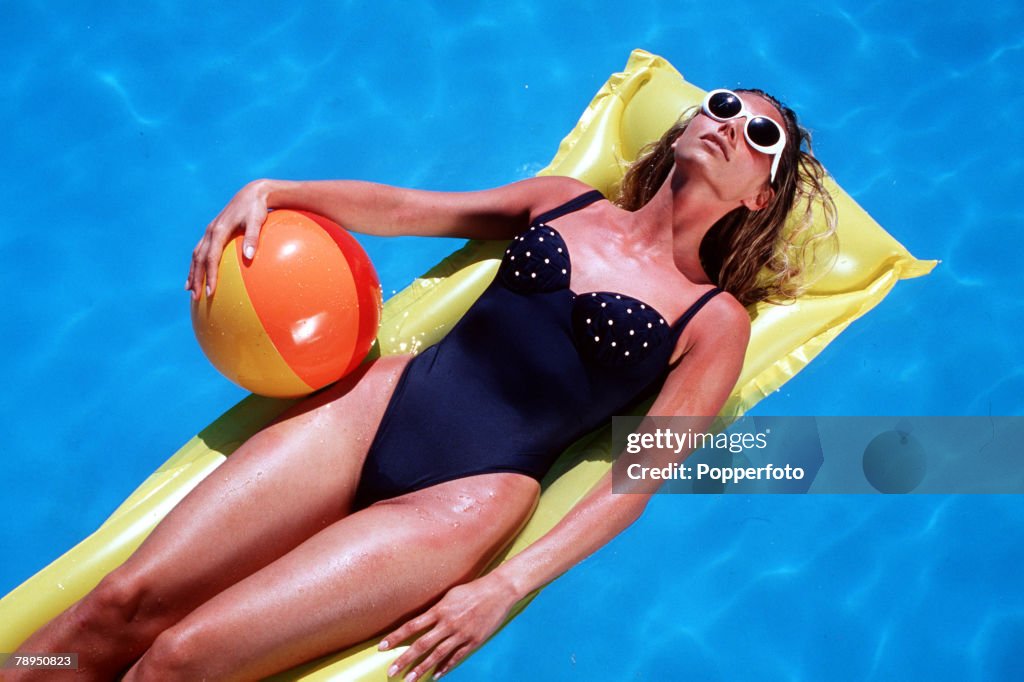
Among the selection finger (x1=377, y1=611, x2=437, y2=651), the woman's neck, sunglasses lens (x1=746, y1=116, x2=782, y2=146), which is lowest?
finger (x1=377, y1=611, x2=437, y2=651)

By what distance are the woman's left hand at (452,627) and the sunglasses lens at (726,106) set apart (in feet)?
4.82

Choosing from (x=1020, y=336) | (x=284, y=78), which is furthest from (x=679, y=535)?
(x=284, y=78)

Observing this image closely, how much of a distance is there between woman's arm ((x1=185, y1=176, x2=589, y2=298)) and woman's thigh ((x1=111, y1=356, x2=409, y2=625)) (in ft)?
1.77

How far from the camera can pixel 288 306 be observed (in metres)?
2.59

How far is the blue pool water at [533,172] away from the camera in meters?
3.85

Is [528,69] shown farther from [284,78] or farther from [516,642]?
[516,642]

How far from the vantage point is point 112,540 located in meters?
2.88

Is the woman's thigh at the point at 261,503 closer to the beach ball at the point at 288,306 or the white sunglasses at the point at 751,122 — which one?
the beach ball at the point at 288,306

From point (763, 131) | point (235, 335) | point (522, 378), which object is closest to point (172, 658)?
point (235, 335)

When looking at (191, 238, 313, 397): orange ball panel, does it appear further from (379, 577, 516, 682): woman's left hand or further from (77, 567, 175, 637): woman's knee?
(379, 577, 516, 682): woman's left hand

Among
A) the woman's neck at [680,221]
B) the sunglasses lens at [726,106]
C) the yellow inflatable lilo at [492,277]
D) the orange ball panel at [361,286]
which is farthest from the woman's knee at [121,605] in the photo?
the sunglasses lens at [726,106]

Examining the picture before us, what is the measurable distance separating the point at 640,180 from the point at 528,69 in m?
1.77

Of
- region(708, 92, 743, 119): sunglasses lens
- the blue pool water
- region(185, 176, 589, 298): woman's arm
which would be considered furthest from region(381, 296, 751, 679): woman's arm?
the blue pool water

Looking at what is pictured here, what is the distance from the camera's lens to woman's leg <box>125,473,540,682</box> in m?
2.39
